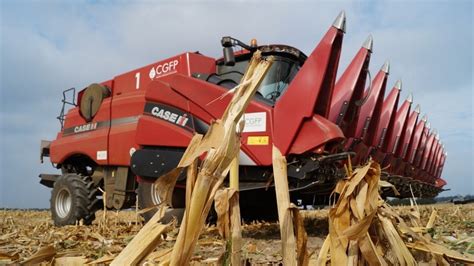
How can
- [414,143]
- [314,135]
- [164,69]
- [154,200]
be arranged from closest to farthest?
[314,135] < [154,200] < [164,69] < [414,143]

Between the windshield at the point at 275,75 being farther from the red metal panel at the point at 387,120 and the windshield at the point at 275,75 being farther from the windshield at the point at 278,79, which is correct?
the red metal panel at the point at 387,120

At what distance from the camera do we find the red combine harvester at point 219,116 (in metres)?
→ 4.45

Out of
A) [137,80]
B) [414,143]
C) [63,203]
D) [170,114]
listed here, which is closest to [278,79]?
[170,114]

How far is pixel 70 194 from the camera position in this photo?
699 centimetres

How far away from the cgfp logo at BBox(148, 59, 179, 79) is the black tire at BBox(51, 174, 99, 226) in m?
1.95

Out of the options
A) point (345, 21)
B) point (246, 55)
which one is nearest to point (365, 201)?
point (345, 21)

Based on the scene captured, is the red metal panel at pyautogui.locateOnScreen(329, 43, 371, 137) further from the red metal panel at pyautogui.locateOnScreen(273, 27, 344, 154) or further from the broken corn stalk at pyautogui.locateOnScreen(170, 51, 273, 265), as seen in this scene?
the broken corn stalk at pyautogui.locateOnScreen(170, 51, 273, 265)

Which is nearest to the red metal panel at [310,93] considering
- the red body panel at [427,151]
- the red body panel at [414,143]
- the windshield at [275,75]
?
the windshield at [275,75]

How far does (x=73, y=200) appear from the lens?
6867 millimetres

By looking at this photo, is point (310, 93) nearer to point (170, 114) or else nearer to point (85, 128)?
point (170, 114)

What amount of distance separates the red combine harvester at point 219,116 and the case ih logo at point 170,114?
0.01 m

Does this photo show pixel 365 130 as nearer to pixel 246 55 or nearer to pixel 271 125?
pixel 246 55

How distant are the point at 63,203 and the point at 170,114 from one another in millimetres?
3218

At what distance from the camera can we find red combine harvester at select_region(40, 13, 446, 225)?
14.6 ft
